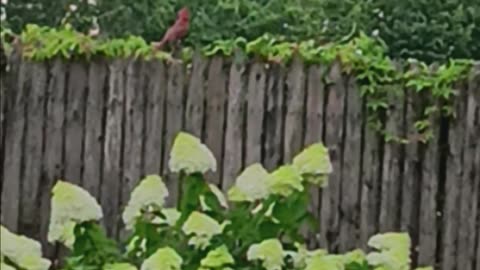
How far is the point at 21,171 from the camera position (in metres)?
4.77

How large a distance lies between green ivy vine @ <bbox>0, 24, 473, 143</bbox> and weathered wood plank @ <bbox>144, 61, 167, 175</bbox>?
0.19ft

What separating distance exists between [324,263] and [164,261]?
28cm

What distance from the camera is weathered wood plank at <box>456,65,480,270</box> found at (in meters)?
4.42

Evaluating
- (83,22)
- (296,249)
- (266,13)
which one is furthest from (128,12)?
(296,249)

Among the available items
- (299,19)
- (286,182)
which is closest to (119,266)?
(286,182)

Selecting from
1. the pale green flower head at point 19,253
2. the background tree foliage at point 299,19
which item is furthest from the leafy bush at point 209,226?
the background tree foliage at point 299,19

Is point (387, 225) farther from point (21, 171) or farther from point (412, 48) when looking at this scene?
point (412, 48)

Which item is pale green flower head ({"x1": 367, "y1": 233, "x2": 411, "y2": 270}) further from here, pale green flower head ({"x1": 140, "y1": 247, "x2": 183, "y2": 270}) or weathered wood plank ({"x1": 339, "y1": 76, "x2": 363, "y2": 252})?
weathered wood plank ({"x1": 339, "y1": 76, "x2": 363, "y2": 252})

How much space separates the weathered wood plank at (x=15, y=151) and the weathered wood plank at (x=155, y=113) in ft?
1.50

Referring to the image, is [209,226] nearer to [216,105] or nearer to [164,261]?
[164,261]

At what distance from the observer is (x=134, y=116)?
15.2 feet

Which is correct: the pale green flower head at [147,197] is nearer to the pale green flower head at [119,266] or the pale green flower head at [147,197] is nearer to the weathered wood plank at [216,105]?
the pale green flower head at [119,266]

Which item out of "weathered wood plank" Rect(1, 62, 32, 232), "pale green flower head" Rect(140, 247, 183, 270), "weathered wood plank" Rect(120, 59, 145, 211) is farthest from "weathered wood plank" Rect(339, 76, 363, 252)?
"pale green flower head" Rect(140, 247, 183, 270)

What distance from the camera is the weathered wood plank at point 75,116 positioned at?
185 inches
